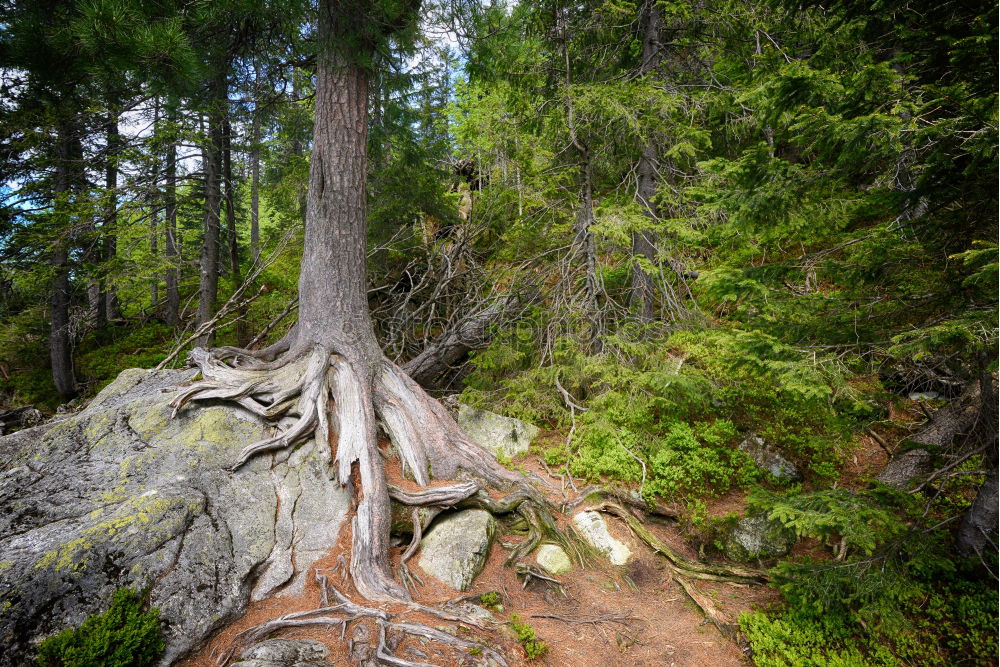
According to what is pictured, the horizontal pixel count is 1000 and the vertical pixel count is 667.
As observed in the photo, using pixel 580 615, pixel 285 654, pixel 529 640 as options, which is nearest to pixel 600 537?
pixel 580 615

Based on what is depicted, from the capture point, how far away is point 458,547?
14.7 feet

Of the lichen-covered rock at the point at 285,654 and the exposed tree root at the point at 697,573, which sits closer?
the lichen-covered rock at the point at 285,654

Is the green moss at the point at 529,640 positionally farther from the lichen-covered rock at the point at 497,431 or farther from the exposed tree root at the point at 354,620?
the lichen-covered rock at the point at 497,431

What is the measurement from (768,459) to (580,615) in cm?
394

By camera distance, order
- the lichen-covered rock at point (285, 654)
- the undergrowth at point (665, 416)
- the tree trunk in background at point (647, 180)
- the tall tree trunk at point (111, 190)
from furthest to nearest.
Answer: the tall tree trunk at point (111, 190) < the tree trunk in background at point (647, 180) < the undergrowth at point (665, 416) < the lichen-covered rock at point (285, 654)

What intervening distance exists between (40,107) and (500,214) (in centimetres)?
1015

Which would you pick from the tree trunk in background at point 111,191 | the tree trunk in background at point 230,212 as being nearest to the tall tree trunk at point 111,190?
the tree trunk in background at point 111,191

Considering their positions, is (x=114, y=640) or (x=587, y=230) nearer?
(x=114, y=640)

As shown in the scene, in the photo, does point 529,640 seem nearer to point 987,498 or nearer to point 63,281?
point 987,498

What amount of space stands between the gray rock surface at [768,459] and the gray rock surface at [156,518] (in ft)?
18.8

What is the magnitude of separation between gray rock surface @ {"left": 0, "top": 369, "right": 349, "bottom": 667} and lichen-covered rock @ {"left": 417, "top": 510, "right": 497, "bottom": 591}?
0.99 metres

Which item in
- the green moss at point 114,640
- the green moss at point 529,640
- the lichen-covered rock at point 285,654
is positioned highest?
the green moss at point 114,640

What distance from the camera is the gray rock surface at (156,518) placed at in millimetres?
3014

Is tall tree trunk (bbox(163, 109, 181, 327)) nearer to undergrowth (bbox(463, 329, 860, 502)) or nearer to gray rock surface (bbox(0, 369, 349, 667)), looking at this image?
gray rock surface (bbox(0, 369, 349, 667))
